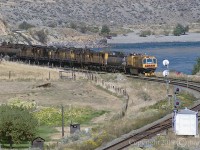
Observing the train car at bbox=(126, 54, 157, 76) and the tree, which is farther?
the train car at bbox=(126, 54, 157, 76)

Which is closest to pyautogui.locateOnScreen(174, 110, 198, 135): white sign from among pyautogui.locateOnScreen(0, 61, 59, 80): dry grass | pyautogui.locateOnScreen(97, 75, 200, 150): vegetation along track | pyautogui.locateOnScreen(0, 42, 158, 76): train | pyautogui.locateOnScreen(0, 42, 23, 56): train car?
pyautogui.locateOnScreen(97, 75, 200, 150): vegetation along track

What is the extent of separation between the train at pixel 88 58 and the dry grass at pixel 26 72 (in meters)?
4.77

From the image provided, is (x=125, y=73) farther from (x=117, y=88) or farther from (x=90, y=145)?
(x=90, y=145)

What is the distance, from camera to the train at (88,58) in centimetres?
7388

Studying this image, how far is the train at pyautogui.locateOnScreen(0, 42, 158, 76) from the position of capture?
73875 millimetres

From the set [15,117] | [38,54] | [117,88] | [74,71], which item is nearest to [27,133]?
[15,117]

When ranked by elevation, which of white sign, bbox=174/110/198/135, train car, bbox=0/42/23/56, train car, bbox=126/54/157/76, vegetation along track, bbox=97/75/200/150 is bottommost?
→ vegetation along track, bbox=97/75/200/150

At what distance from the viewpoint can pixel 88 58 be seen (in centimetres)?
8788

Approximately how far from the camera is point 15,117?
38.9 m

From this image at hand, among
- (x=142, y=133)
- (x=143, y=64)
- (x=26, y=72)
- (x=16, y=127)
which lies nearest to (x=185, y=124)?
(x=142, y=133)

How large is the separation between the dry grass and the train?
4771mm

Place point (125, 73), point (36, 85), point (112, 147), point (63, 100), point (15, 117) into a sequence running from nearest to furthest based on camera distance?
point (112, 147) < point (15, 117) < point (63, 100) < point (36, 85) < point (125, 73)

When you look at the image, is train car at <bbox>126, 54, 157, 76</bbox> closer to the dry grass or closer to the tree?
the dry grass

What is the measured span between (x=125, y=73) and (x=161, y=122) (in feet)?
124
